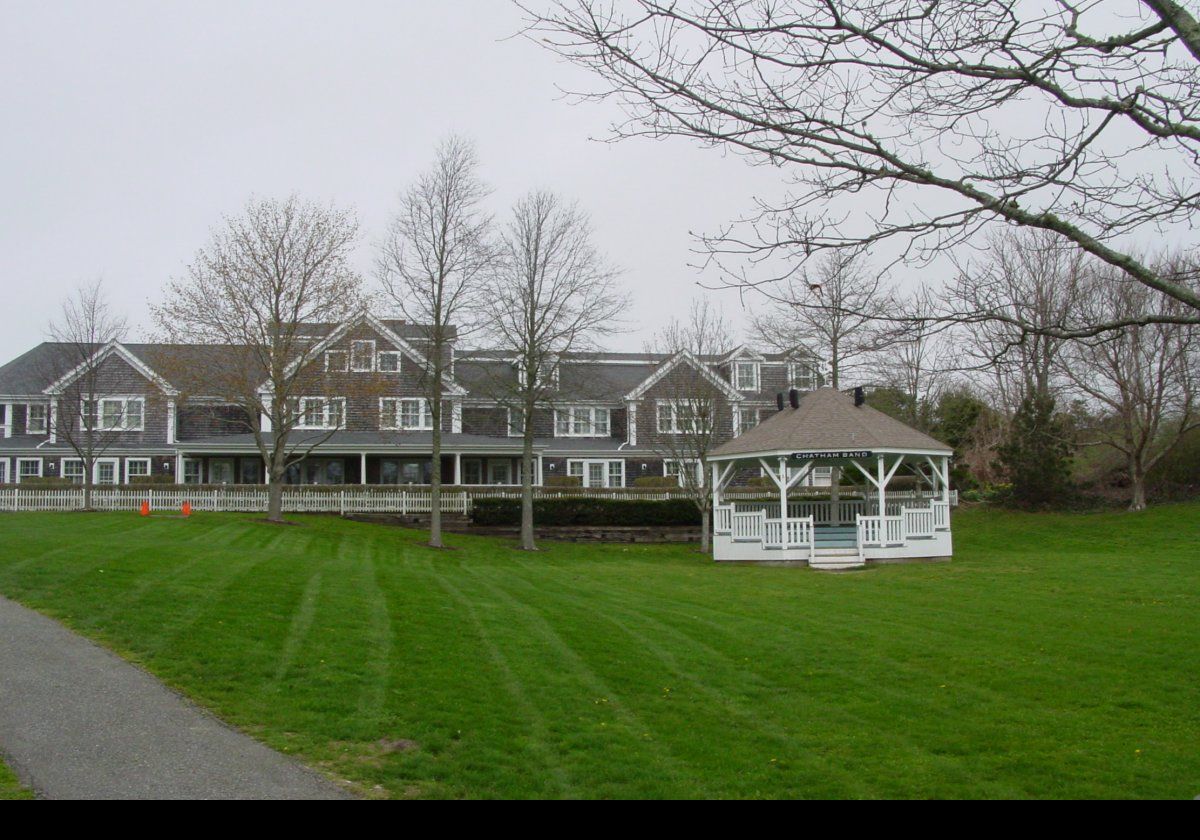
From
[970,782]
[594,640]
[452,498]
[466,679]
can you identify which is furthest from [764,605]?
[452,498]

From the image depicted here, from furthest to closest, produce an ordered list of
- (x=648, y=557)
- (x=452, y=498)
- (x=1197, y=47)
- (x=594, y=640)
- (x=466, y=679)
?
(x=452, y=498), (x=648, y=557), (x=594, y=640), (x=466, y=679), (x=1197, y=47)

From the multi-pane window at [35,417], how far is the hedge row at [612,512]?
2388cm

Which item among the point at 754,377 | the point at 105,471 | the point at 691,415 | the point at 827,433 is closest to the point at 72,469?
the point at 105,471

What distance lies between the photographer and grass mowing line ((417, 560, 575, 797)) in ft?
22.1

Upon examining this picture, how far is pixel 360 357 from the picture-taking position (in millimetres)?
32375

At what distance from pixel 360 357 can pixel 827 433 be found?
1546 centimetres

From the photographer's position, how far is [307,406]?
3253 cm

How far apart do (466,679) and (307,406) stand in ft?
81.4

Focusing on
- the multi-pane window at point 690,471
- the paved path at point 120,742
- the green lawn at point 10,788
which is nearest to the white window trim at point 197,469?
the multi-pane window at point 690,471

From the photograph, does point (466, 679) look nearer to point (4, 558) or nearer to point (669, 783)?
point (669, 783)

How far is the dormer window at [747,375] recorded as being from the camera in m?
49.5

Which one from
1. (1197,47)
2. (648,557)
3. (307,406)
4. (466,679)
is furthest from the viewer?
(307,406)

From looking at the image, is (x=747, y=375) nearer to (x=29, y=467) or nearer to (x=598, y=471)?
(x=598, y=471)

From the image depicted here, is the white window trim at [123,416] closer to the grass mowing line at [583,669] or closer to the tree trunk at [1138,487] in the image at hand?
the grass mowing line at [583,669]
